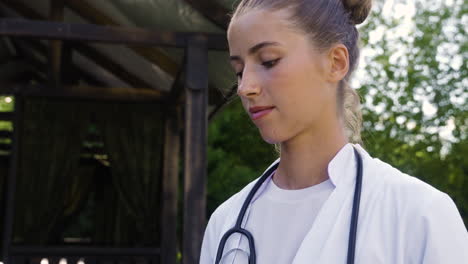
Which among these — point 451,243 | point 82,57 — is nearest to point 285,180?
point 451,243

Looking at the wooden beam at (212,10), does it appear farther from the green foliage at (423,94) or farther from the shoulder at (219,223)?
the green foliage at (423,94)

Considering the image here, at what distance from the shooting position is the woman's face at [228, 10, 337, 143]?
3.73ft

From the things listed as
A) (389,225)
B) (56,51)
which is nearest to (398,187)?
(389,225)

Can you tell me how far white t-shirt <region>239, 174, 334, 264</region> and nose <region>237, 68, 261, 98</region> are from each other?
20 centimetres

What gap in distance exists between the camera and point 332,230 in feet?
3.47

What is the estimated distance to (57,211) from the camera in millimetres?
7102

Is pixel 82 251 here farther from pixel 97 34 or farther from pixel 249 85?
pixel 249 85

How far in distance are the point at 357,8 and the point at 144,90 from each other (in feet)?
20.1

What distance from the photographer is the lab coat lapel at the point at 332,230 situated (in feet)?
3.40

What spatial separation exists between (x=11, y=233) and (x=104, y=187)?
2461 mm

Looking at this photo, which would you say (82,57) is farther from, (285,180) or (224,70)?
(285,180)

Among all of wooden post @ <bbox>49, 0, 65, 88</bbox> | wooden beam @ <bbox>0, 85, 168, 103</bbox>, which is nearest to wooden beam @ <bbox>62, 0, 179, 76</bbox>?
wooden post @ <bbox>49, 0, 65, 88</bbox>

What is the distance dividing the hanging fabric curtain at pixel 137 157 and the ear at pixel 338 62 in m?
6.20

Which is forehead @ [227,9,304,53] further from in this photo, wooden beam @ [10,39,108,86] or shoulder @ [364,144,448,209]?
wooden beam @ [10,39,108,86]
